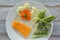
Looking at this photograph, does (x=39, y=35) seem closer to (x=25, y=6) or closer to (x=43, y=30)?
(x=43, y=30)

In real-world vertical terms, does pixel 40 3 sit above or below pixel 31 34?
above

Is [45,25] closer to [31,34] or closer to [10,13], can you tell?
[31,34]

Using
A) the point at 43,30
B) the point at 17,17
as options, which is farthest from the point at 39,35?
the point at 17,17

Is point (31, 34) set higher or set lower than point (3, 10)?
lower

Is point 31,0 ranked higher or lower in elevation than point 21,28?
higher

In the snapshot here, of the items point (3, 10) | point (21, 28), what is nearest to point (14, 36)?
point (21, 28)

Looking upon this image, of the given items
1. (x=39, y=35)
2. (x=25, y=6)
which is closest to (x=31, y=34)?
(x=39, y=35)

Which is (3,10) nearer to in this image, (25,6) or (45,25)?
(25,6)
